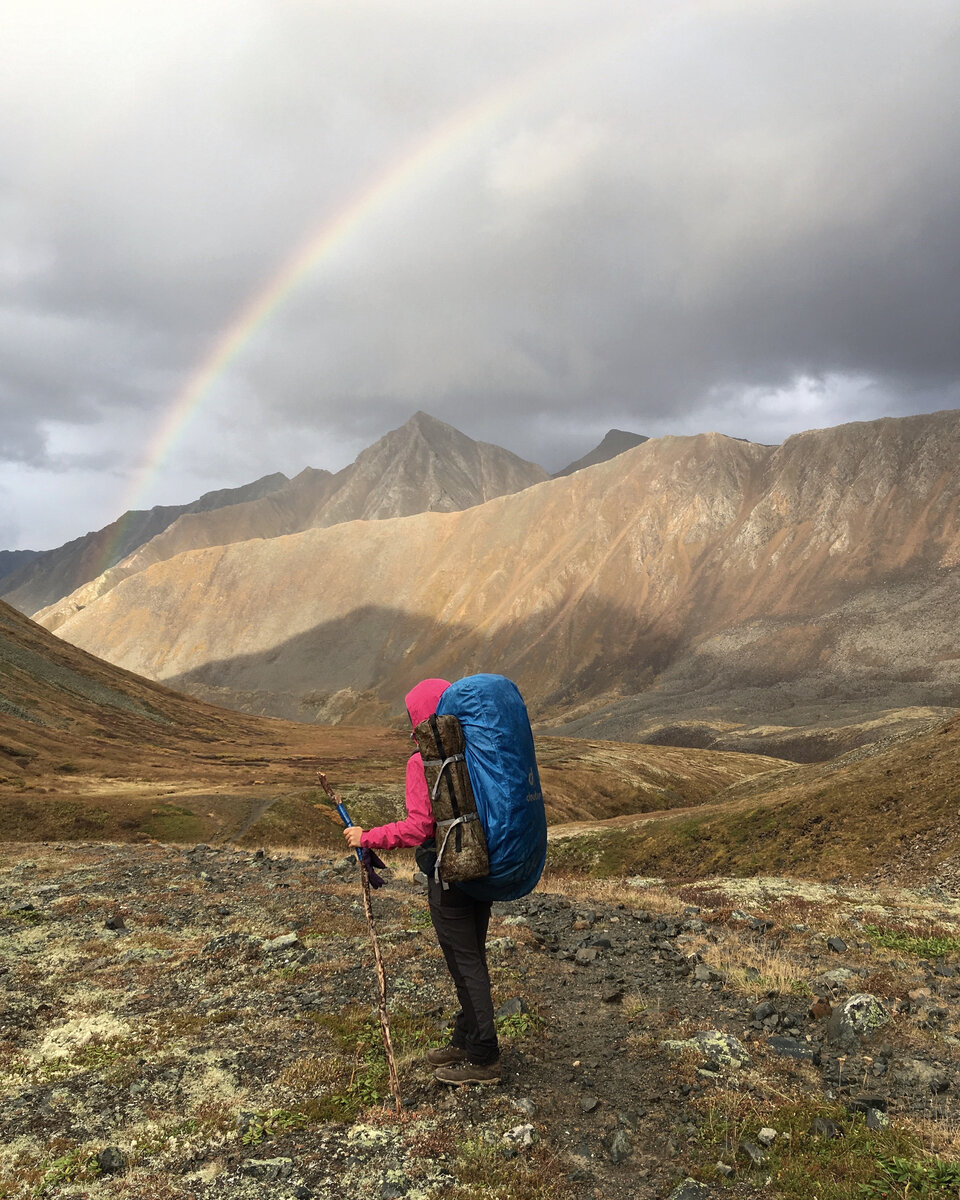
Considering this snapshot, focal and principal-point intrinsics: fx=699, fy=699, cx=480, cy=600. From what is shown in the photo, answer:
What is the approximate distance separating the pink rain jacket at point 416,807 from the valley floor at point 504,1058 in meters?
2.75

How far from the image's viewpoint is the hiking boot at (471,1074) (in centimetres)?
784

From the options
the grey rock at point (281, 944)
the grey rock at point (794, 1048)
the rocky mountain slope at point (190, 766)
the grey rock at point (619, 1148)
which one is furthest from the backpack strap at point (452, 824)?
the rocky mountain slope at point (190, 766)

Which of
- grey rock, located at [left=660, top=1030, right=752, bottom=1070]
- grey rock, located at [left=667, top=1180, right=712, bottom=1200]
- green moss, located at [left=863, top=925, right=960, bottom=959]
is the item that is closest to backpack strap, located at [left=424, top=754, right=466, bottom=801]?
grey rock, located at [left=667, top=1180, right=712, bottom=1200]

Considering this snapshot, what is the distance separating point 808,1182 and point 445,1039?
4551 mm

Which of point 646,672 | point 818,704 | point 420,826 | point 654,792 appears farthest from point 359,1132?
point 646,672

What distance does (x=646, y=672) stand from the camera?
621ft

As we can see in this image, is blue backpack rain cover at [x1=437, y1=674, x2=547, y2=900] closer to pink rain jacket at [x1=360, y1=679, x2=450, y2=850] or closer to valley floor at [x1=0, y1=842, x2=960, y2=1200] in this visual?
pink rain jacket at [x1=360, y1=679, x2=450, y2=850]

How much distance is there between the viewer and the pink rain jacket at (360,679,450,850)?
773 centimetres

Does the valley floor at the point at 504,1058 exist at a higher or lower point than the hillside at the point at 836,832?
higher

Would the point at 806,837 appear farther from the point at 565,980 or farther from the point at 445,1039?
the point at 445,1039

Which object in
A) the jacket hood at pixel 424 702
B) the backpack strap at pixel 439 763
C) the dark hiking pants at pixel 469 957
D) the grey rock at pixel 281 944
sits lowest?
the grey rock at pixel 281 944

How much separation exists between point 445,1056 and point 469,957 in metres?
1.25

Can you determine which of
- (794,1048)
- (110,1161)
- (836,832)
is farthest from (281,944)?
(836,832)

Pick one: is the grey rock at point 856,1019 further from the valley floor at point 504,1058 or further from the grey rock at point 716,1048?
the grey rock at point 716,1048
